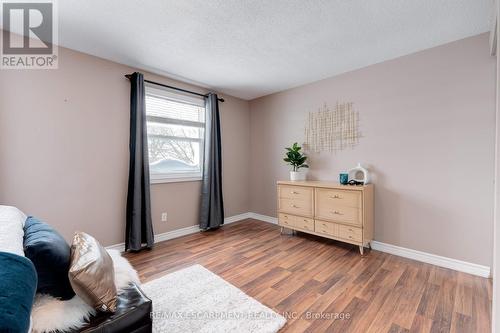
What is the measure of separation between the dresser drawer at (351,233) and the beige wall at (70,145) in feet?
8.21

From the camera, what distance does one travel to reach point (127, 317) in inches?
40.4

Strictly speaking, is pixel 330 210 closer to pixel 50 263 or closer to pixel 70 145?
pixel 50 263

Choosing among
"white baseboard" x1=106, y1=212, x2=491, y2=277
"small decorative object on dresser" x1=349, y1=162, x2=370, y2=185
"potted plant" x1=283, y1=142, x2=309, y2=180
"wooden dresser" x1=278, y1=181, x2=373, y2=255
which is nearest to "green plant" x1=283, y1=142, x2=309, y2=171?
"potted plant" x1=283, y1=142, x2=309, y2=180

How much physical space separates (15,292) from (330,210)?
2.81 m

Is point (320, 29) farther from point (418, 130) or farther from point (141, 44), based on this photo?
point (141, 44)

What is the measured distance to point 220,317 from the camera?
5.25 ft

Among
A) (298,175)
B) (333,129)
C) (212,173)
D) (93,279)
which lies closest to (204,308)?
(93,279)

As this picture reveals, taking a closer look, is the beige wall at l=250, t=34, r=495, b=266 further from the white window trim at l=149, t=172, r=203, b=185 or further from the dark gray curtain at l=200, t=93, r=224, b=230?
the white window trim at l=149, t=172, r=203, b=185

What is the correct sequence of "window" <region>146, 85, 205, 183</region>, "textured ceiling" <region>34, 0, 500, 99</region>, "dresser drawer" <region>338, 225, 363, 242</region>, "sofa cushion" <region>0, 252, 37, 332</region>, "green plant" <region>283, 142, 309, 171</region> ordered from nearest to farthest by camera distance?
"sofa cushion" <region>0, 252, 37, 332</region>, "textured ceiling" <region>34, 0, 500, 99</region>, "dresser drawer" <region>338, 225, 363, 242</region>, "window" <region>146, 85, 205, 183</region>, "green plant" <region>283, 142, 309, 171</region>

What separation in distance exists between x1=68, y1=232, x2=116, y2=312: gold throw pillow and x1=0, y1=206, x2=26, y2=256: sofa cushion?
212mm

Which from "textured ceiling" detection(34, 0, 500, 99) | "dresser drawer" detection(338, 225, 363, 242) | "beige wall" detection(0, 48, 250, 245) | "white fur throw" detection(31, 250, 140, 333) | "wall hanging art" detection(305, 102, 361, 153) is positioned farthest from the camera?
"wall hanging art" detection(305, 102, 361, 153)

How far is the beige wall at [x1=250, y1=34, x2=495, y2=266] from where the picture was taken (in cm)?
215

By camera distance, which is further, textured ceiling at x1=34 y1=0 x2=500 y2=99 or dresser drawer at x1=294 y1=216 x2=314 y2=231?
dresser drawer at x1=294 y1=216 x2=314 y2=231

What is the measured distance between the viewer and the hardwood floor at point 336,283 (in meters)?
1.57
